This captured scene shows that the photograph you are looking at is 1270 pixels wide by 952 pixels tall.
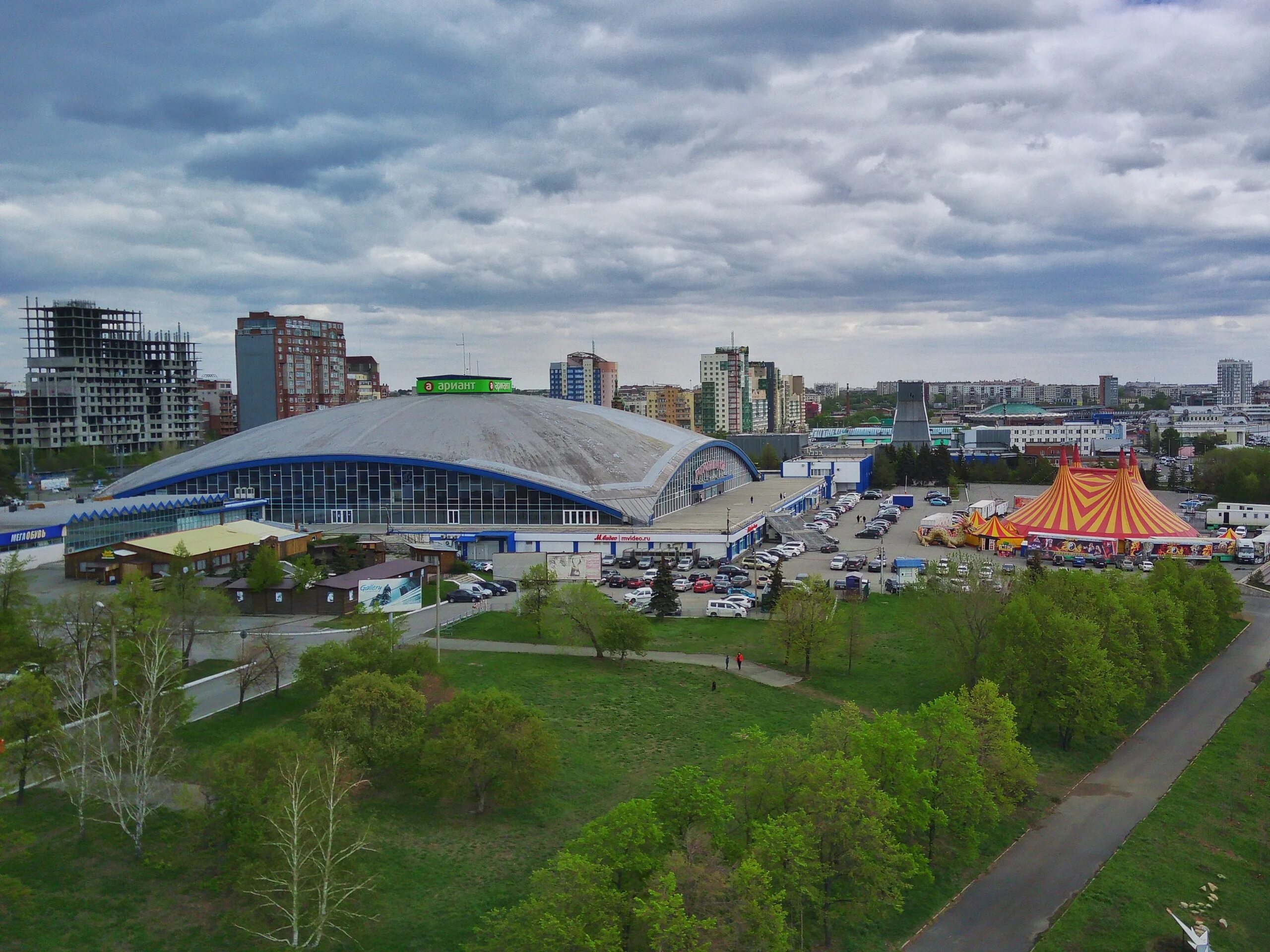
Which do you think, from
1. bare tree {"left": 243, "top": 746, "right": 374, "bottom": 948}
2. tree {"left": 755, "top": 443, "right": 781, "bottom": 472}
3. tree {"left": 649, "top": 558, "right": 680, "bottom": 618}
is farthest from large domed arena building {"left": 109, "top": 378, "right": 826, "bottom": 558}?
tree {"left": 755, "top": 443, "right": 781, "bottom": 472}

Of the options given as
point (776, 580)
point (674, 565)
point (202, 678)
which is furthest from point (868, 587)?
point (202, 678)

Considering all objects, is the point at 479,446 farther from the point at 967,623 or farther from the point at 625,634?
the point at 967,623

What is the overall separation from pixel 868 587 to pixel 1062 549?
1448 centimetres

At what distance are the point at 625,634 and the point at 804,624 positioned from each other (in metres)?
5.03

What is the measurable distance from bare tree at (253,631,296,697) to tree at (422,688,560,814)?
6094 mm

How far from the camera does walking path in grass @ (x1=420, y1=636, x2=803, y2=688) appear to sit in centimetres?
2673

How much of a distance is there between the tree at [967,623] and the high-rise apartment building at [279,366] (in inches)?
3633

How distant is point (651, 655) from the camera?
28391mm

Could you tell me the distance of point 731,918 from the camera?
1203cm

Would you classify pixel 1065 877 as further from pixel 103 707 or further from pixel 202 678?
pixel 202 678

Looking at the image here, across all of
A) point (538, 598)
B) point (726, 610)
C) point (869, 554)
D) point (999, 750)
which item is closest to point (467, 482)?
point (538, 598)

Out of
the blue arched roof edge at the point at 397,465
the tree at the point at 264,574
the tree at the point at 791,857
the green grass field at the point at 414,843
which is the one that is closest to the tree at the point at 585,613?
the green grass field at the point at 414,843

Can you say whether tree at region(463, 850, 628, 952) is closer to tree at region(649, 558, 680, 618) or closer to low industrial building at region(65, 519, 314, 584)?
tree at region(649, 558, 680, 618)

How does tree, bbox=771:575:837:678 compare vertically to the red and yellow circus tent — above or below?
below
